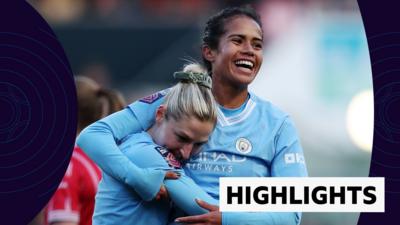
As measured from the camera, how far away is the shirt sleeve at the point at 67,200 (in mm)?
5406

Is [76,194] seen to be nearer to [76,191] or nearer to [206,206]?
[76,191]

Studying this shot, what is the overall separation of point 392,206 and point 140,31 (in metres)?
8.55

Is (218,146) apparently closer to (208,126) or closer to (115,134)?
(208,126)

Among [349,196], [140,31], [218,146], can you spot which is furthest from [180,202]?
[140,31]

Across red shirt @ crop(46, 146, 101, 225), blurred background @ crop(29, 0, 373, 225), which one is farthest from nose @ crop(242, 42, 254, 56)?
blurred background @ crop(29, 0, 373, 225)

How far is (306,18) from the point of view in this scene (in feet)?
42.9

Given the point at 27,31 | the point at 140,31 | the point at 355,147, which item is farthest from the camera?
the point at 140,31

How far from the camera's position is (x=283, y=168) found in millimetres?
4047

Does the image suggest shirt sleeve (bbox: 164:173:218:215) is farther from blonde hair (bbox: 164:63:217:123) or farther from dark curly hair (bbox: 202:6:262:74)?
dark curly hair (bbox: 202:6:262:74)

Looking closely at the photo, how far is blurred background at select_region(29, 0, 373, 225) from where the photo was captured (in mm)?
11930

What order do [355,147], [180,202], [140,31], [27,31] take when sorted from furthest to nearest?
[140,31]
[355,147]
[27,31]
[180,202]

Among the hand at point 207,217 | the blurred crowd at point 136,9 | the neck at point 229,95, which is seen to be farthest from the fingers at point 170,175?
the blurred crowd at point 136,9

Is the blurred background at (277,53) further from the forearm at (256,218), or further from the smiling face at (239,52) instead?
the forearm at (256,218)

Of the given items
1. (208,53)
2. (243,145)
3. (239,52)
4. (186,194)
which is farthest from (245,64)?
(186,194)
